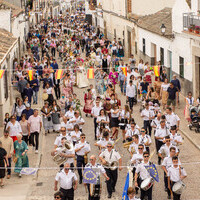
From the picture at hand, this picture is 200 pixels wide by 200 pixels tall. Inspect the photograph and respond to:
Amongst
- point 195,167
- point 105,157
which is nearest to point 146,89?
point 195,167

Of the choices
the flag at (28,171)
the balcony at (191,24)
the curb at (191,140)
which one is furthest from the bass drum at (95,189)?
the balcony at (191,24)

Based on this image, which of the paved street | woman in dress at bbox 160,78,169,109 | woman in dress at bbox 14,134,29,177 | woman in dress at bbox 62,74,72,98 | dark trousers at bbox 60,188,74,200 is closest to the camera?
dark trousers at bbox 60,188,74,200

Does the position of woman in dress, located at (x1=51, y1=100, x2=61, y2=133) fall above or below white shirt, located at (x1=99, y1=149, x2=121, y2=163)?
below

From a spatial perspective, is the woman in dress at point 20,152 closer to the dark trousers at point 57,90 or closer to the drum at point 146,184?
the drum at point 146,184

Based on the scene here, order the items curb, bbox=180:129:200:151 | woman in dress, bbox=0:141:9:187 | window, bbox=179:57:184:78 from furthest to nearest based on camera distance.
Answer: window, bbox=179:57:184:78, curb, bbox=180:129:200:151, woman in dress, bbox=0:141:9:187

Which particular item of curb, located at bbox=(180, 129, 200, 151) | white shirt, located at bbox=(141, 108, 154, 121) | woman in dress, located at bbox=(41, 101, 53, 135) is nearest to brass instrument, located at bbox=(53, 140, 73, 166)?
white shirt, located at bbox=(141, 108, 154, 121)

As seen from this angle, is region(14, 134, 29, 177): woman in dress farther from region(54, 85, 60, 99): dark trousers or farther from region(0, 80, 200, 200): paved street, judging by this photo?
region(54, 85, 60, 99): dark trousers

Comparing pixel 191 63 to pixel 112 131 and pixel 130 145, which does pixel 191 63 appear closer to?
pixel 112 131

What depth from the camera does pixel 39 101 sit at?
2412cm

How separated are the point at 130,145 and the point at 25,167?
3102 millimetres

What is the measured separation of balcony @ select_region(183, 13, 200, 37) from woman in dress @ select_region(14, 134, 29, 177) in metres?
9.65

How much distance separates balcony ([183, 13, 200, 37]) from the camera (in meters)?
20.7

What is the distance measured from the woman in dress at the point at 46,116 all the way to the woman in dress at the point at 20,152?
425 centimetres

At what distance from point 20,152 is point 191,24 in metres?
10.3
